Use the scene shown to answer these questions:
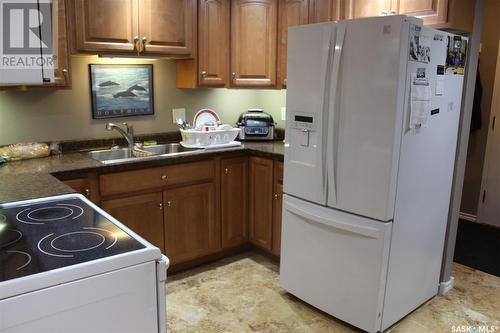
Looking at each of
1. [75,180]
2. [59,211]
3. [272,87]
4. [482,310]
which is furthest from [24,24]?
[482,310]

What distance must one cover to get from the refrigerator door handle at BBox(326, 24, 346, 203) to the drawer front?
105 cm

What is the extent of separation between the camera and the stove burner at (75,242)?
1.25 metres

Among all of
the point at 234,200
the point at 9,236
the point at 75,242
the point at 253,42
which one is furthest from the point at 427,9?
the point at 9,236

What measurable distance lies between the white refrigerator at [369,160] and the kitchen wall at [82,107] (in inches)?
51.0

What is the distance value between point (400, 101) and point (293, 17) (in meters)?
1.48

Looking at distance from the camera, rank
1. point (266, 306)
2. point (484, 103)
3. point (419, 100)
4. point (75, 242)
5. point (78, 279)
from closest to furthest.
A: point (78, 279), point (75, 242), point (419, 100), point (266, 306), point (484, 103)

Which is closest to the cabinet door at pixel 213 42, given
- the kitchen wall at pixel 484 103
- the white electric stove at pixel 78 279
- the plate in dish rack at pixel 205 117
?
the plate in dish rack at pixel 205 117

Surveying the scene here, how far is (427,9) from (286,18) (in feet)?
3.67

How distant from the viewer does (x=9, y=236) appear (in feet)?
4.49

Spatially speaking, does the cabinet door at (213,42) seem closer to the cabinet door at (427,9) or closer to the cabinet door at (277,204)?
the cabinet door at (277,204)

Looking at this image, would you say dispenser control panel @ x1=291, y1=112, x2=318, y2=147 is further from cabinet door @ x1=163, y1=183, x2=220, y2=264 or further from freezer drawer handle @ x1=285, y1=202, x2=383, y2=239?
cabinet door @ x1=163, y1=183, x2=220, y2=264

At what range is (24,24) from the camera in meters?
1.26

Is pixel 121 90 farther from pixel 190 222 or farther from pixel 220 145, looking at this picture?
pixel 190 222

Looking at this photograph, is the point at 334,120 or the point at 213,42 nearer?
the point at 334,120
